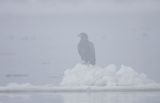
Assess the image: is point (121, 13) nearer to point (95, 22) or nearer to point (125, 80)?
point (95, 22)

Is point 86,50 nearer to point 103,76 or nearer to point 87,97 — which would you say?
point 103,76

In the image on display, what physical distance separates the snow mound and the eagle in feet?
0.19

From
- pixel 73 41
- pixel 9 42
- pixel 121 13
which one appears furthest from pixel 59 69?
pixel 121 13

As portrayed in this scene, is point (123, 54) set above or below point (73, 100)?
above

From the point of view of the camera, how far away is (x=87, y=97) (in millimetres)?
3594

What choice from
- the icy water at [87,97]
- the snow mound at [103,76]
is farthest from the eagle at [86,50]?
the icy water at [87,97]

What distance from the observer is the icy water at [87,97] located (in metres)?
3.57

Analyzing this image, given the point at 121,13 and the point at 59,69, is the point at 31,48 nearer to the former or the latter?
the point at 59,69

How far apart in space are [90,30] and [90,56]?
0.72 ft

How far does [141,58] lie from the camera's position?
12.0 ft

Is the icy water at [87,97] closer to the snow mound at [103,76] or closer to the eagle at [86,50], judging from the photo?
the snow mound at [103,76]

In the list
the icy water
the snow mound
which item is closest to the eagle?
the snow mound

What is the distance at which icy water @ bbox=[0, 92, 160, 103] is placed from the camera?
3.57m

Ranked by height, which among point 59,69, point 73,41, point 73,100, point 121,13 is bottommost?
point 73,100
